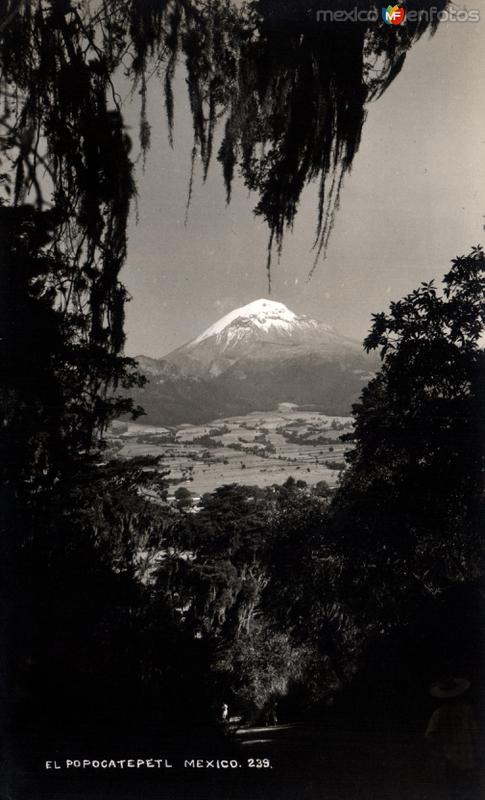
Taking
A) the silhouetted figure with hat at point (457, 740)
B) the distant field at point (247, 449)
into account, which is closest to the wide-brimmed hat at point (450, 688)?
the silhouetted figure with hat at point (457, 740)

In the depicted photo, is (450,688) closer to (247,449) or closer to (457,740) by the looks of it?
(457,740)

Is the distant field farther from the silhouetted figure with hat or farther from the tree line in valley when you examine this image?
the silhouetted figure with hat

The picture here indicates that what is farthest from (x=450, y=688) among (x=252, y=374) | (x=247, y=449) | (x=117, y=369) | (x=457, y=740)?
(x=252, y=374)

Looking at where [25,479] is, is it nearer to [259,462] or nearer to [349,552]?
[349,552]

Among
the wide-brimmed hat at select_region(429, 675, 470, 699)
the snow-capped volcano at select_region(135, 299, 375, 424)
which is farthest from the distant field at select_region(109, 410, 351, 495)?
the wide-brimmed hat at select_region(429, 675, 470, 699)

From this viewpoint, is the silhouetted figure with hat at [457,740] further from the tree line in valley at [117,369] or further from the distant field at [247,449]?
the distant field at [247,449]
